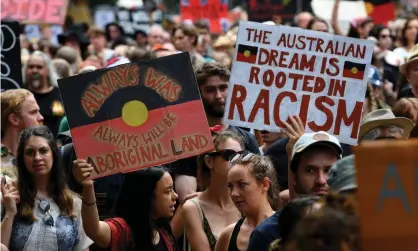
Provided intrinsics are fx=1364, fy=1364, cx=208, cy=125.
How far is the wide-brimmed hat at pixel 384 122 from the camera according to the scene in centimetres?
800

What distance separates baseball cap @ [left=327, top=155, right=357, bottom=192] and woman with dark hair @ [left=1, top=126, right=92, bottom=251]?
118 inches

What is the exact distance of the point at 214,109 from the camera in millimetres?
9492

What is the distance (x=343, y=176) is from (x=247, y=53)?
11.4ft

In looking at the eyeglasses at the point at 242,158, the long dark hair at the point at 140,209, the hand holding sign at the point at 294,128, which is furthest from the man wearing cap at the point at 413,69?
the long dark hair at the point at 140,209

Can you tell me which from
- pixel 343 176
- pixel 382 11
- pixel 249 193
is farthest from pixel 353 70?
pixel 382 11

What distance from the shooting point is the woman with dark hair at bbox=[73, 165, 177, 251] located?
297 inches

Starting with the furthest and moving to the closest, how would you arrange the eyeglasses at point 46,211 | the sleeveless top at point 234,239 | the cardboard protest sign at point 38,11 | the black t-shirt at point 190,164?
the cardboard protest sign at point 38,11
the black t-shirt at point 190,164
the eyeglasses at point 46,211
the sleeveless top at point 234,239

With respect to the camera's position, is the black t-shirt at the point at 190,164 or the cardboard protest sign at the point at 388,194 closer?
the cardboard protest sign at the point at 388,194

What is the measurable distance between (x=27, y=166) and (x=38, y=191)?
0.18m

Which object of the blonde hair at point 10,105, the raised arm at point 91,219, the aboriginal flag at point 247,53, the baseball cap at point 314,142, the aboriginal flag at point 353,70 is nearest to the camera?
the baseball cap at point 314,142

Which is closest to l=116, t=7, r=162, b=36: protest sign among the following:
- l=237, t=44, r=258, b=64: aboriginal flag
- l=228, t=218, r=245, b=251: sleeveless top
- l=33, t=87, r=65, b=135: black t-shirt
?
l=33, t=87, r=65, b=135: black t-shirt

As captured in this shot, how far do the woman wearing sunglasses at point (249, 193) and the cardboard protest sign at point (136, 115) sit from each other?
714 mm

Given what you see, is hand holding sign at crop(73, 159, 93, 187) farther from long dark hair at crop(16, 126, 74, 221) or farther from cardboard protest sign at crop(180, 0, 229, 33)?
cardboard protest sign at crop(180, 0, 229, 33)

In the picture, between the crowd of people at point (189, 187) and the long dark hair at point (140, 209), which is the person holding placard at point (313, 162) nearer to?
the crowd of people at point (189, 187)
